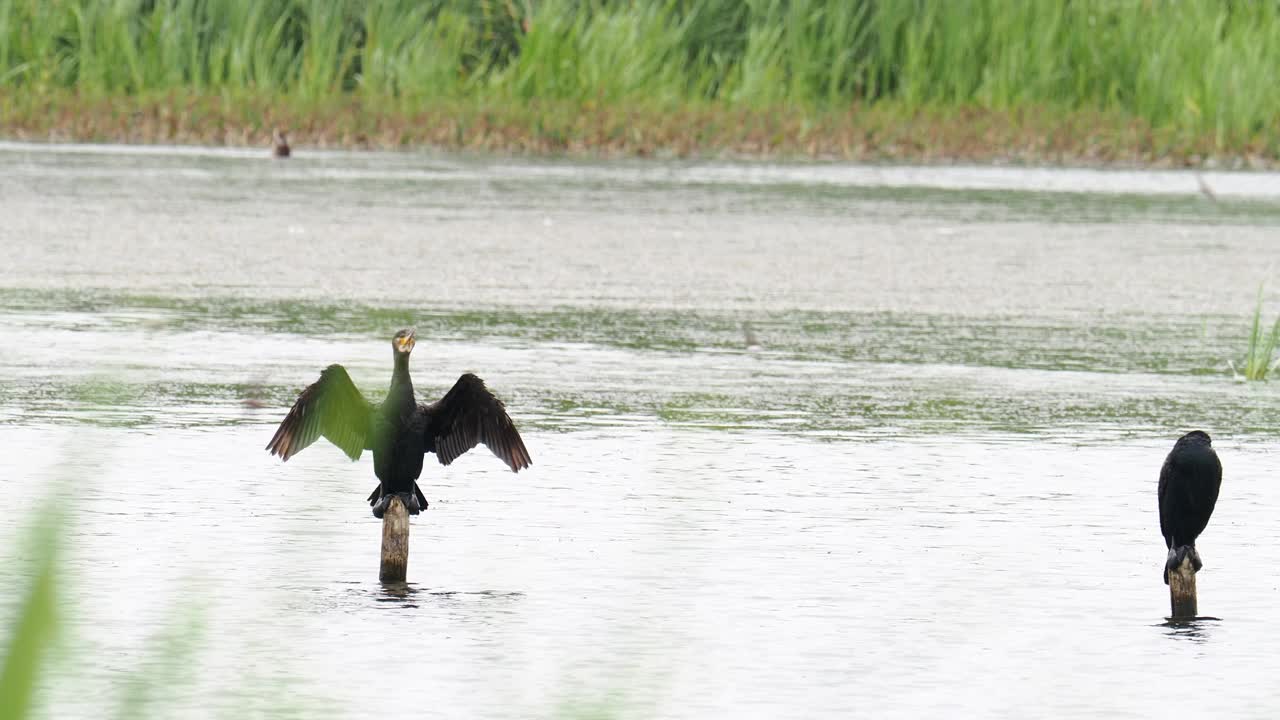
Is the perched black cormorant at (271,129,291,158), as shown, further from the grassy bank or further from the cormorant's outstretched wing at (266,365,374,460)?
the cormorant's outstretched wing at (266,365,374,460)

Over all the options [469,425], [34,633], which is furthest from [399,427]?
[34,633]

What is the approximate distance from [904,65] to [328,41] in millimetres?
5334

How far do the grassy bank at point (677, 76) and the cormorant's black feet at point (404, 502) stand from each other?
18.8m

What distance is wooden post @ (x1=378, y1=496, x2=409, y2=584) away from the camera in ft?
19.2

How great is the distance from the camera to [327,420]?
5949mm

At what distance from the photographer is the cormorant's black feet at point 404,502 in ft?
19.0

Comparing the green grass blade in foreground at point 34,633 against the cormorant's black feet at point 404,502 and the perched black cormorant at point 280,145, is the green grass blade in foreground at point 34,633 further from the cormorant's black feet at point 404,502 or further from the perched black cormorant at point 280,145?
the perched black cormorant at point 280,145

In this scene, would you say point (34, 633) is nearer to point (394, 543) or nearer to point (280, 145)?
point (394, 543)

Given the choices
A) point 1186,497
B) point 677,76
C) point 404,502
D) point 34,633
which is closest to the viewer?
A: point 34,633

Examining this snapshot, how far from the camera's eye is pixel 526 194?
19797 mm

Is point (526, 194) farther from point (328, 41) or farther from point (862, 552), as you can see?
point (862, 552)

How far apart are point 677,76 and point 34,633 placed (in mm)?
23931

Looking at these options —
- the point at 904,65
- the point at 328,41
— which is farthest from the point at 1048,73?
the point at 328,41

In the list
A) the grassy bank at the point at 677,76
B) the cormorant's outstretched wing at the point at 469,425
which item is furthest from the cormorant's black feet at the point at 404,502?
the grassy bank at the point at 677,76
